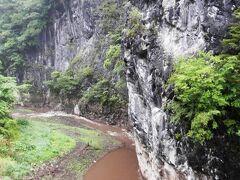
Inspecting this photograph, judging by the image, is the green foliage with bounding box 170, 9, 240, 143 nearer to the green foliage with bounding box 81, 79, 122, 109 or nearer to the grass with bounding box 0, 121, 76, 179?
the grass with bounding box 0, 121, 76, 179

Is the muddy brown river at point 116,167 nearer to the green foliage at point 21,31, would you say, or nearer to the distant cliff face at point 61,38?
the distant cliff face at point 61,38

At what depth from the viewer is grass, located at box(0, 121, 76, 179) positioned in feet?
66.2

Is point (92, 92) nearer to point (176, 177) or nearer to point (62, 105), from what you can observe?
point (62, 105)

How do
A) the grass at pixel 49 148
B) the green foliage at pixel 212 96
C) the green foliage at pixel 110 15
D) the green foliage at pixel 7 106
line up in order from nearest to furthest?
the green foliage at pixel 212 96
the grass at pixel 49 148
the green foliage at pixel 7 106
the green foliage at pixel 110 15

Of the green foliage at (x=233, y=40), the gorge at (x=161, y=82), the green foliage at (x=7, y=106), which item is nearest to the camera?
the green foliage at (x=233, y=40)

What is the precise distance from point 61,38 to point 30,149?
3121 centimetres

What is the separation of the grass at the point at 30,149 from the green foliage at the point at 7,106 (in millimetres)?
788

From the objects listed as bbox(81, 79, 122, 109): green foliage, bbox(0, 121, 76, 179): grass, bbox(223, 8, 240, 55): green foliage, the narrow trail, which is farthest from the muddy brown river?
bbox(223, 8, 240, 55): green foliage

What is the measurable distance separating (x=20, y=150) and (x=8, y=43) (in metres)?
34.9

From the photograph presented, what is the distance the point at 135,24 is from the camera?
63.8 ft

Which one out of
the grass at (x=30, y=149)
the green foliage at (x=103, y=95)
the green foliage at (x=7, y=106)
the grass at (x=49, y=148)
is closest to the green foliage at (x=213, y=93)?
the grass at (x=49, y=148)

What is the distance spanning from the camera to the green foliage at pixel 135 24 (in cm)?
1895

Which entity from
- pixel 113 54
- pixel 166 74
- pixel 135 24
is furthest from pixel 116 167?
pixel 113 54

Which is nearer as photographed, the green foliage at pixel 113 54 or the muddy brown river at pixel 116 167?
the muddy brown river at pixel 116 167
